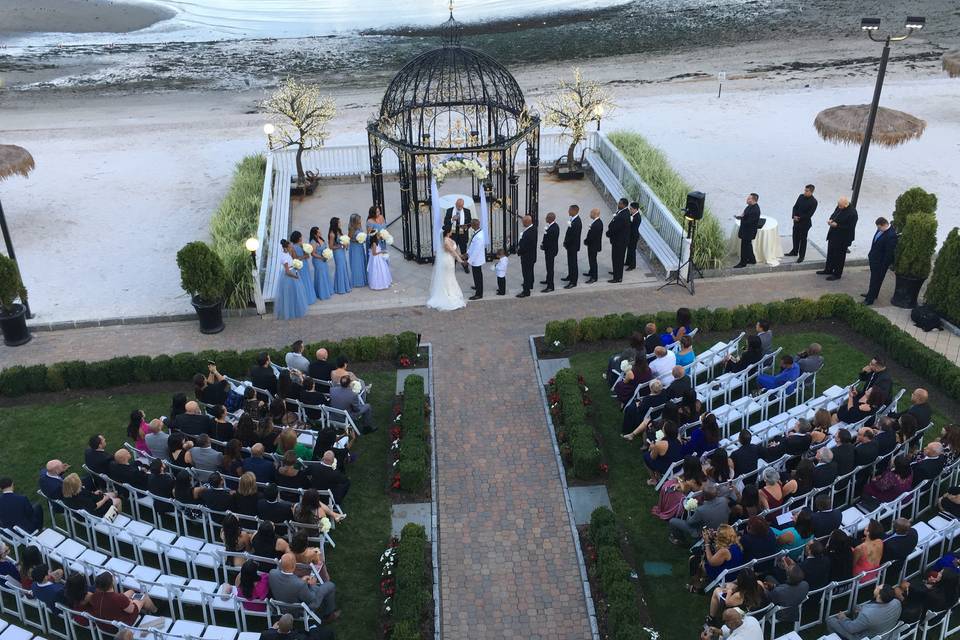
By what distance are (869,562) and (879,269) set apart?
316 inches

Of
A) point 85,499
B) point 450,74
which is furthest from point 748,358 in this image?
point 85,499

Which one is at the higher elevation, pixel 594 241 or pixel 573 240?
pixel 573 240

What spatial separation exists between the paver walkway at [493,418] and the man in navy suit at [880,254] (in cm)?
65

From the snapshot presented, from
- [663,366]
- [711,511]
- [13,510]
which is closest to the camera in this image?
[711,511]

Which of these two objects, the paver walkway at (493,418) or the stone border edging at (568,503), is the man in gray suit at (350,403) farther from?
the stone border edging at (568,503)

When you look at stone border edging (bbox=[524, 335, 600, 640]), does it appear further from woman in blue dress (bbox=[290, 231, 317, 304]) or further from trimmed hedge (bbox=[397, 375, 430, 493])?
woman in blue dress (bbox=[290, 231, 317, 304])

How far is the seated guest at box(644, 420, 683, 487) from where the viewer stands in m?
11.7

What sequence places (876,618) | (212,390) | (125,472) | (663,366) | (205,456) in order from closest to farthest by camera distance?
(876,618), (125,472), (205,456), (212,390), (663,366)

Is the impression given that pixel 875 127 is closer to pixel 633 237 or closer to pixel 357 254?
pixel 633 237

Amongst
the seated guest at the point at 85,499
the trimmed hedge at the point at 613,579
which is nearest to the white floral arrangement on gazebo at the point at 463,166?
the trimmed hedge at the point at 613,579

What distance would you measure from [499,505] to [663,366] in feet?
10.5

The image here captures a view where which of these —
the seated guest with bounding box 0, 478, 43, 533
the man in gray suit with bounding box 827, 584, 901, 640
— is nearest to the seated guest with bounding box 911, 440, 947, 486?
the man in gray suit with bounding box 827, 584, 901, 640

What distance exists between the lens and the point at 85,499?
436 inches

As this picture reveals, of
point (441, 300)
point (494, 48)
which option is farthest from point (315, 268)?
point (494, 48)
